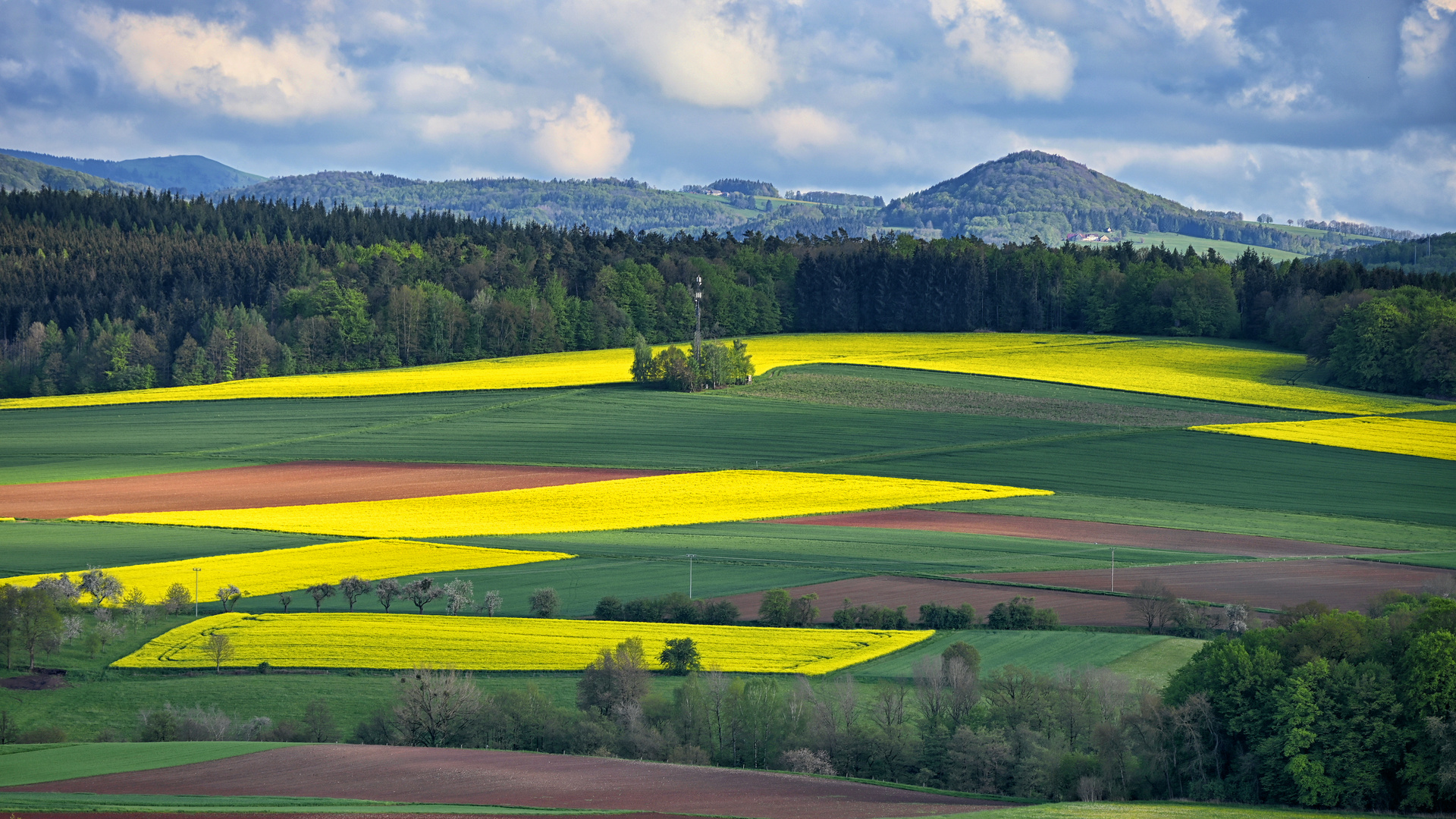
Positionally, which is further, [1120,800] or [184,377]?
[184,377]

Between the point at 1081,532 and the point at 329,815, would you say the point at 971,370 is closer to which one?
the point at 1081,532

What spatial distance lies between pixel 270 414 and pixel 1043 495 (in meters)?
52.3

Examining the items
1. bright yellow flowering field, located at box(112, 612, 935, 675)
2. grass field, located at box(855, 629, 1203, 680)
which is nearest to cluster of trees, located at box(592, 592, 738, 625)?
bright yellow flowering field, located at box(112, 612, 935, 675)

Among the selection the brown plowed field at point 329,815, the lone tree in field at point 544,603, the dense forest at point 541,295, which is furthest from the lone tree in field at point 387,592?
the dense forest at point 541,295

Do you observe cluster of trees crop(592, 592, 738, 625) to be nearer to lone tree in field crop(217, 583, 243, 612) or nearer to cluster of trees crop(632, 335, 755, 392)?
lone tree in field crop(217, 583, 243, 612)

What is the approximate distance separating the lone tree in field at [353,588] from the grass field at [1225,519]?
1047 inches

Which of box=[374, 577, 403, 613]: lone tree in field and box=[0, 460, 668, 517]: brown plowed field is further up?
box=[0, 460, 668, 517]: brown plowed field

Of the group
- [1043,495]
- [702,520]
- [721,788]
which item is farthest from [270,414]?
[721,788]

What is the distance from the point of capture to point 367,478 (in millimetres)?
69938

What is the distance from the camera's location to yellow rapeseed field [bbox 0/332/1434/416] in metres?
96.1

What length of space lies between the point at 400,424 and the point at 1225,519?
164 feet

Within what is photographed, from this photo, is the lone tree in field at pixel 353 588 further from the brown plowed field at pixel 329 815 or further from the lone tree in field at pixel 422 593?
the brown plowed field at pixel 329 815

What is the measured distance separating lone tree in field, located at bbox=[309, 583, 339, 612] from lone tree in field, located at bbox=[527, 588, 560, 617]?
7072mm

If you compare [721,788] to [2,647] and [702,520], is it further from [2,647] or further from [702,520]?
[702,520]
